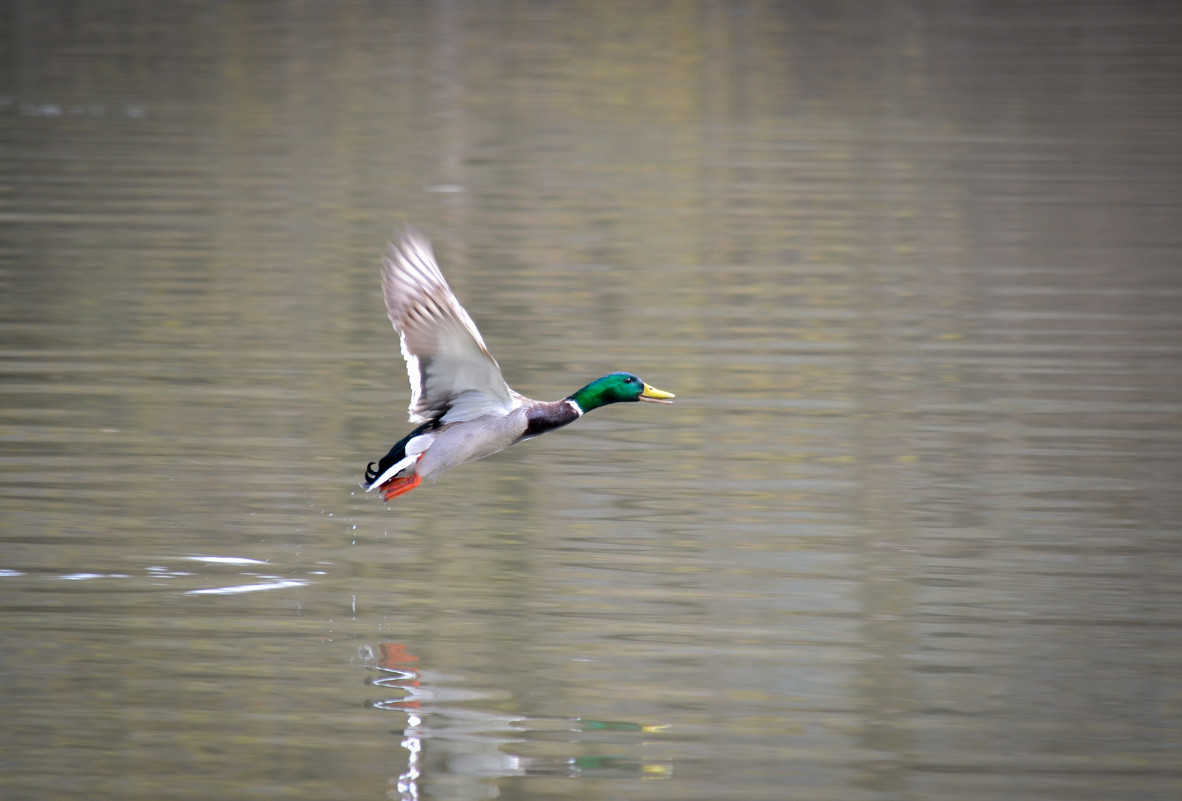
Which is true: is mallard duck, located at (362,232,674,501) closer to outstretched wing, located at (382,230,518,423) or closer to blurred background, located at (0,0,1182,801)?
outstretched wing, located at (382,230,518,423)

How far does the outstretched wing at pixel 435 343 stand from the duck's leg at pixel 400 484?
0.83 feet

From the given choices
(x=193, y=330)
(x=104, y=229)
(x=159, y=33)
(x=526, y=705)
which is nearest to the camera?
(x=526, y=705)

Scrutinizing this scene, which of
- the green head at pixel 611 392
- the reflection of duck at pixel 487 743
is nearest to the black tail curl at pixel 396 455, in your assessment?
the green head at pixel 611 392

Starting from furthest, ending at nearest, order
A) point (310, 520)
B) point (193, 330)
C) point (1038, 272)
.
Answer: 1. point (1038, 272)
2. point (193, 330)
3. point (310, 520)

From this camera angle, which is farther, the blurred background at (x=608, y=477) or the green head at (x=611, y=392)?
the green head at (x=611, y=392)

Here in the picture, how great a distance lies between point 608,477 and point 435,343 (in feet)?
8.45

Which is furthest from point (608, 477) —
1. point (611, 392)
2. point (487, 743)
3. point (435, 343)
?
point (487, 743)

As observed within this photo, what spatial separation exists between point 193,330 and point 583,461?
3934 millimetres

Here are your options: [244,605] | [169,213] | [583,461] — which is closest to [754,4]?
[169,213]

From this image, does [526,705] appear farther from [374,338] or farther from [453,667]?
[374,338]

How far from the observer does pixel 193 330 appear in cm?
1298

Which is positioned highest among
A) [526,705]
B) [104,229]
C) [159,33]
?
[159,33]

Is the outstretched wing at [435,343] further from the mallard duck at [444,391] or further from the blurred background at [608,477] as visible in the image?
the blurred background at [608,477]

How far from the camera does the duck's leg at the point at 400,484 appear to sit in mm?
7630
